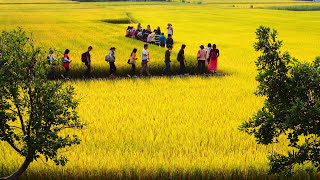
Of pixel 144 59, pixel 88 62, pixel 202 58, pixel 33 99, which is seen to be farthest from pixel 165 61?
pixel 33 99

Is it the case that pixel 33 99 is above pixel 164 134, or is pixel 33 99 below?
above

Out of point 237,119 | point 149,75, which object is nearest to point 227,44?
point 149,75

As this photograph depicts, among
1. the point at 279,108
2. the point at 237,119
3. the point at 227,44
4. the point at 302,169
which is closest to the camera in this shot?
the point at 279,108

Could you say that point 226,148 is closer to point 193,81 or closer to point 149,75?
point 193,81

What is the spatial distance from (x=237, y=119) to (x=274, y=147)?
7.48 feet

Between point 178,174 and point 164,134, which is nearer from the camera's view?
point 178,174

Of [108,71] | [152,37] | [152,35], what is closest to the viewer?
[108,71]

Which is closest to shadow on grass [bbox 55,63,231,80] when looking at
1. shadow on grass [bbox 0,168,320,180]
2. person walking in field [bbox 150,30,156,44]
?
person walking in field [bbox 150,30,156,44]

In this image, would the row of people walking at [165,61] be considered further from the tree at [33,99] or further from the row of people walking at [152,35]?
the tree at [33,99]

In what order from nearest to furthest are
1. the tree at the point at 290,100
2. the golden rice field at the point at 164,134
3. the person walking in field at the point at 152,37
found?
the tree at the point at 290,100, the golden rice field at the point at 164,134, the person walking in field at the point at 152,37

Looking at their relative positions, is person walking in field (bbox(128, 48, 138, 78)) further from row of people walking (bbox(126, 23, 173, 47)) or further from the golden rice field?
row of people walking (bbox(126, 23, 173, 47))

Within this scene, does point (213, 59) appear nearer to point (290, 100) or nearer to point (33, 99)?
point (290, 100)

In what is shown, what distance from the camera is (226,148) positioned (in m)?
8.02

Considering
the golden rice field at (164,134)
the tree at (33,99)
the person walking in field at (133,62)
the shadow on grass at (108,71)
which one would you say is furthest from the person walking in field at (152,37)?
the tree at (33,99)
